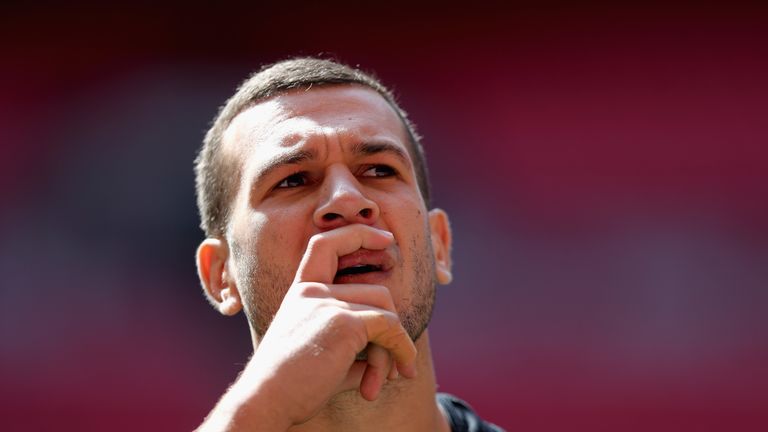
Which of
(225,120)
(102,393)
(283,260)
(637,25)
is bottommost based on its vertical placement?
(102,393)

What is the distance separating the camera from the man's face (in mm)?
1845

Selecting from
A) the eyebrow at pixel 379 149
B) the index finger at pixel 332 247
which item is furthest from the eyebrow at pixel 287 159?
the index finger at pixel 332 247

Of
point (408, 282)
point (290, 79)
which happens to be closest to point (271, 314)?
point (408, 282)

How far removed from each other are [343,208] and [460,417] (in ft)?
2.54

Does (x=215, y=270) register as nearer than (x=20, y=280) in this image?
Yes

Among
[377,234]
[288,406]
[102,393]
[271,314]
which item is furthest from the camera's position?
[102,393]

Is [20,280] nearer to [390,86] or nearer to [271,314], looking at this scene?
[390,86]

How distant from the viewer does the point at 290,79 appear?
220cm

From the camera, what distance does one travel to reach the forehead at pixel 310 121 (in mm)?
2008

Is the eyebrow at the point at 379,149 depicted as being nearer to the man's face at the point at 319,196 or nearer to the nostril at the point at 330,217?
the man's face at the point at 319,196

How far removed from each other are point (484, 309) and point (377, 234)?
3673 mm

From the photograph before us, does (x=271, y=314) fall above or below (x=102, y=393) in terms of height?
above

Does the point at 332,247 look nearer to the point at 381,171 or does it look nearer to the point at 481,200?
the point at 381,171

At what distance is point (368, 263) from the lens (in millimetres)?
1778
